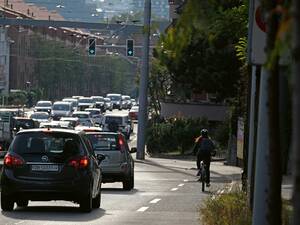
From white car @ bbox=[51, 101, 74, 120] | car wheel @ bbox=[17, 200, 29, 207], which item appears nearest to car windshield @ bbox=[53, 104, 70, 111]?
white car @ bbox=[51, 101, 74, 120]

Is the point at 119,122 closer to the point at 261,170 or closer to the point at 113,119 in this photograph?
the point at 113,119

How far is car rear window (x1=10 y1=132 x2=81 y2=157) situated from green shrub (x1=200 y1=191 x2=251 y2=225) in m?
3.69

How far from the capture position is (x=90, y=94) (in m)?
150

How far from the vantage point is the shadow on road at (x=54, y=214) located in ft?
57.7

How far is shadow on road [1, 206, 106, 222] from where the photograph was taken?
57.7ft

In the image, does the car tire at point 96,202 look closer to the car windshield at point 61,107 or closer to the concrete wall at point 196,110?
the concrete wall at point 196,110

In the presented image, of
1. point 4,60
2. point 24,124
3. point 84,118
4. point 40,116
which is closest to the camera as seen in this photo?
point 24,124

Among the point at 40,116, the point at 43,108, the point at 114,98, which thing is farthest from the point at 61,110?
the point at 114,98

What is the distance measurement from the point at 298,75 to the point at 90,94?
476 ft

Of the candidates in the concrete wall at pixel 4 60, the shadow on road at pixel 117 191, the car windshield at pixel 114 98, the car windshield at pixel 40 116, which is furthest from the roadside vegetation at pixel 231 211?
the car windshield at pixel 114 98

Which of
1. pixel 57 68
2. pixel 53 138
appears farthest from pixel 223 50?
pixel 57 68

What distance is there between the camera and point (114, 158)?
28031mm

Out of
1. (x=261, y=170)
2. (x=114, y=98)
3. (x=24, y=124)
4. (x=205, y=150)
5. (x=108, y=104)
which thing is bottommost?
(x=108, y=104)

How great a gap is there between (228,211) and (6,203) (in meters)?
6.07
